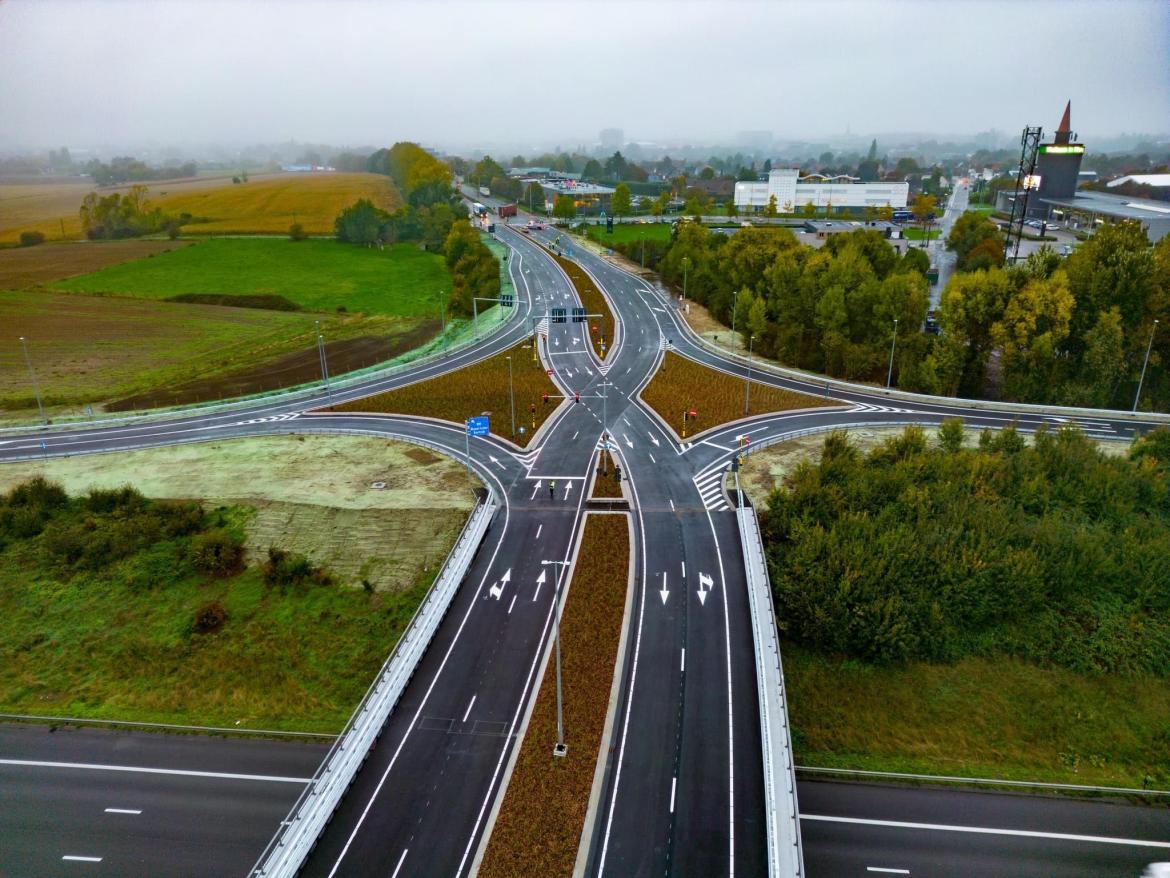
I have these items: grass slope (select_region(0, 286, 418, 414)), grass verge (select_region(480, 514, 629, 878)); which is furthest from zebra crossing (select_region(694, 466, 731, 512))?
grass slope (select_region(0, 286, 418, 414))

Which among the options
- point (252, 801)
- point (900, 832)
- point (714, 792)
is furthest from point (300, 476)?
point (900, 832)

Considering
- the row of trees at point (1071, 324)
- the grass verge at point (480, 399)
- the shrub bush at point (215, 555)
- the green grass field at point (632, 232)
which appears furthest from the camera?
the green grass field at point (632, 232)

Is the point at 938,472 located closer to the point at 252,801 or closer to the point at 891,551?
the point at 891,551

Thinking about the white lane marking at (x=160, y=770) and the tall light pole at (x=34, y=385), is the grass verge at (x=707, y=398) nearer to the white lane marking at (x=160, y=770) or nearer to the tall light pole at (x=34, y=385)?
the white lane marking at (x=160, y=770)

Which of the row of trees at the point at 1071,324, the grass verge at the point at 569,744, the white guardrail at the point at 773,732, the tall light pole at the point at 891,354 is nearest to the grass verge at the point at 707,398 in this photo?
the tall light pole at the point at 891,354

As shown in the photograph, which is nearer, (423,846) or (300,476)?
(423,846)

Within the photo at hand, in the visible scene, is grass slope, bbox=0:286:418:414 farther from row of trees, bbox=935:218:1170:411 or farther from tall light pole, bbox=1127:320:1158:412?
tall light pole, bbox=1127:320:1158:412

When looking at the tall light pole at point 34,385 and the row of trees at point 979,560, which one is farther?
the tall light pole at point 34,385
